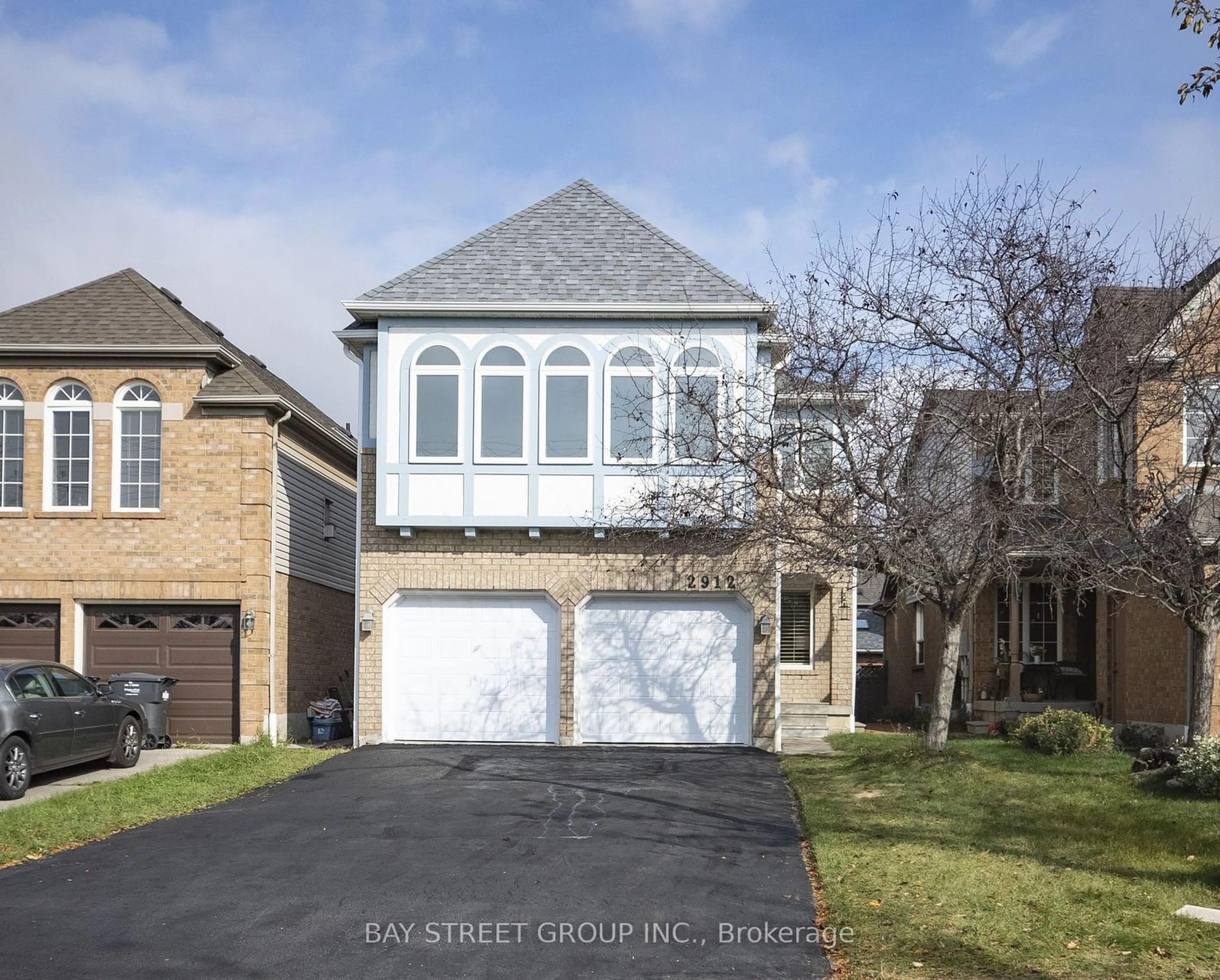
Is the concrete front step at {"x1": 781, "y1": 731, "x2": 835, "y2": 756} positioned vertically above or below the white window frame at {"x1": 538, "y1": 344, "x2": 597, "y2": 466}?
below

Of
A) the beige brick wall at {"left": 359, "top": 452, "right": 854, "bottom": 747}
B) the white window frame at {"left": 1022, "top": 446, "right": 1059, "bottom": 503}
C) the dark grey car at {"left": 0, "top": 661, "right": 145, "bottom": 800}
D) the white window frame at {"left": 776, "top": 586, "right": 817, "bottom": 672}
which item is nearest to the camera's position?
the dark grey car at {"left": 0, "top": 661, "right": 145, "bottom": 800}

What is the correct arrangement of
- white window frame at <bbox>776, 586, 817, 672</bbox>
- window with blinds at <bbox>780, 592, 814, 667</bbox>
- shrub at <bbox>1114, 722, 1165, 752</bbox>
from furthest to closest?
window with blinds at <bbox>780, 592, 814, 667</bbox>, white window frame at <bbox>776, 586, 817, 672</bbox>, shrub at <bbox>1114, 722, 1165, 752</bbox>

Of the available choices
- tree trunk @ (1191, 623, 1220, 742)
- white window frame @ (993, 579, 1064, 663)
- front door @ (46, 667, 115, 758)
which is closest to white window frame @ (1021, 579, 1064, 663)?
white window frame @ (993, 579, 1064, 663)

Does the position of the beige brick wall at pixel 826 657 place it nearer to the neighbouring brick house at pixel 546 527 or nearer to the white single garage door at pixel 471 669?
the neighbouring brick house at pixel 546 527

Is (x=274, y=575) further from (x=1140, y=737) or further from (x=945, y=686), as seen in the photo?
(x=1140, y=737)

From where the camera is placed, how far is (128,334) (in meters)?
19.0

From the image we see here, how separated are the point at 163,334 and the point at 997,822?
46.0 ft

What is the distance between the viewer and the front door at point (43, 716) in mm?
13562

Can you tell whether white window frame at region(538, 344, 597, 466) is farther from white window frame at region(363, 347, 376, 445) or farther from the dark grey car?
the dark grey car

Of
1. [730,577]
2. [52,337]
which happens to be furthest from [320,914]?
[52,337]

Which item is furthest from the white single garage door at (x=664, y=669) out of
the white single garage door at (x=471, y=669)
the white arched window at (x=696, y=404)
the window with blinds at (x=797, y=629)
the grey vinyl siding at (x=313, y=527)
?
the grey vinyl siding at (x=313, y=527)

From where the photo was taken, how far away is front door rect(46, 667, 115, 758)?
47.8 ft

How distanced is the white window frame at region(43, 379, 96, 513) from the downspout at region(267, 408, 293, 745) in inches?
105

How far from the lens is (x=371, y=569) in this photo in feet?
60.4
